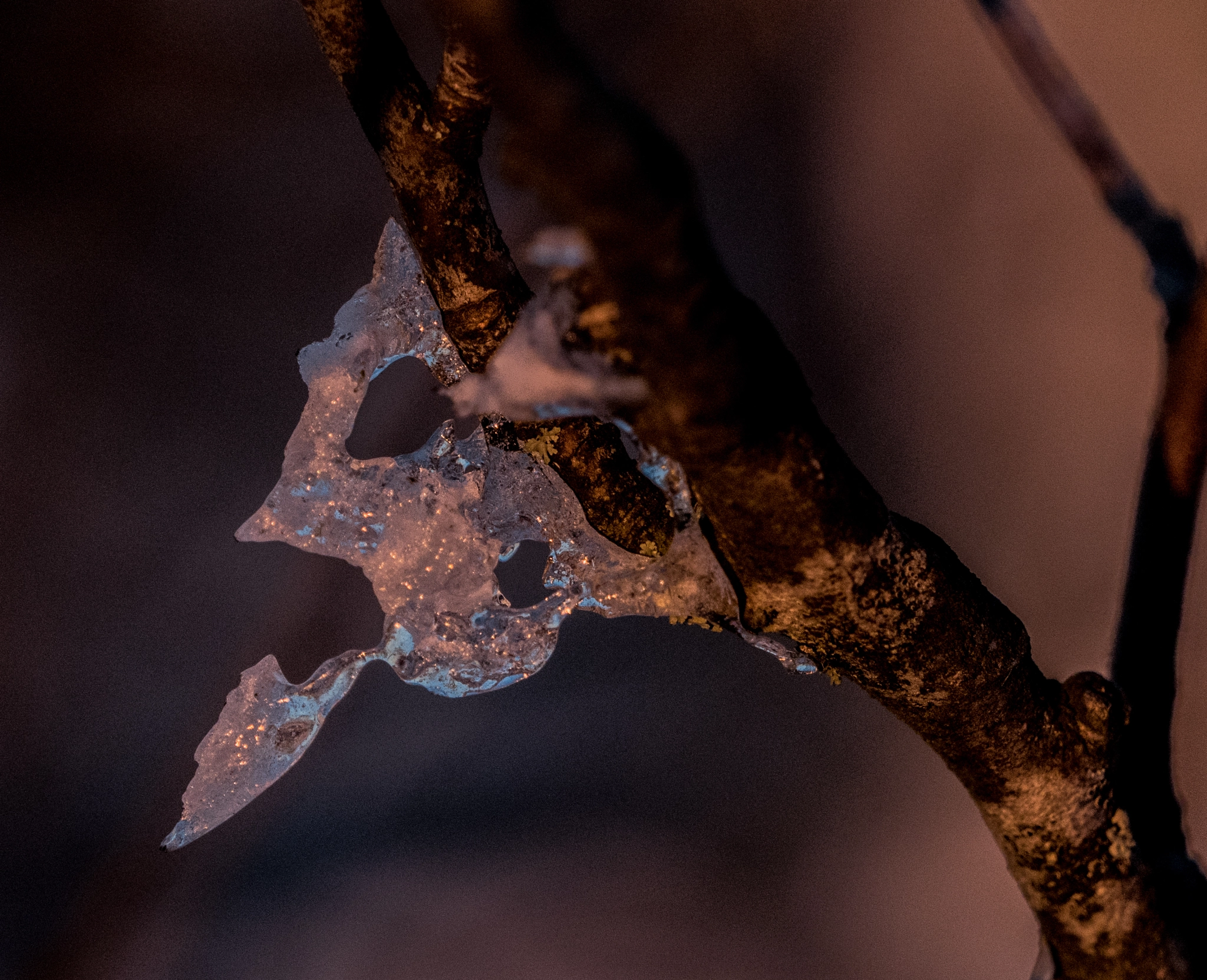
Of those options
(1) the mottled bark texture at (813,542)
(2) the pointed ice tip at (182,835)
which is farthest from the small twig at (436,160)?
(2) the pointed ice tip at (182,835)

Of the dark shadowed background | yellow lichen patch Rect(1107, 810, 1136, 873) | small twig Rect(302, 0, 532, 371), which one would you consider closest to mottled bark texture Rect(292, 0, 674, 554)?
small twig Rect(302, 0, 532, 371)

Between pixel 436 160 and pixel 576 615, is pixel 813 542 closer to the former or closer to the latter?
pixel 436 160

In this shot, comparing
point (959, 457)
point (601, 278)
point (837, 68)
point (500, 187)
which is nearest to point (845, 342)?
point (959, 457)

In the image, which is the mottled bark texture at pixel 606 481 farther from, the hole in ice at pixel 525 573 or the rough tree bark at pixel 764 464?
the hole in ice at pixel 525 573

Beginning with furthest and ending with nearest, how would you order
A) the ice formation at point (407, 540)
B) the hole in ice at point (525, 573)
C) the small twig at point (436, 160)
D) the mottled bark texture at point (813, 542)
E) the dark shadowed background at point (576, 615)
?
the hole in ice at point (525, 573) < the dark shadowed background at point (576, 615) < the ice formation at point (407, 540) < the small twig at point (436, 160) < the mottled bark texture at point (813, 542)

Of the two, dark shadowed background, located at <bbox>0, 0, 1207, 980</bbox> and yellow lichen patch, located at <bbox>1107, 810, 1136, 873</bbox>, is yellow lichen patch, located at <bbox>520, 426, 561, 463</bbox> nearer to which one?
yellow lichen patch, located at <bbox>1107, 810, 1136, 873</bbox>

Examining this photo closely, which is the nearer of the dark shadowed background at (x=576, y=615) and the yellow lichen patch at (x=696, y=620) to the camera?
the yellow lichen patch at (x=696, y=620)

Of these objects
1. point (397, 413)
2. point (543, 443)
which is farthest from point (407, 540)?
point (397, 413)

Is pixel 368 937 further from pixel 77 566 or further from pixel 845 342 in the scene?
pixel 845 342
